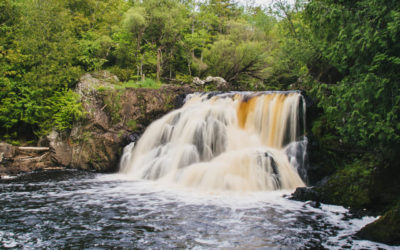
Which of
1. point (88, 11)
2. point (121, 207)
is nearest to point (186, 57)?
point (88, 11)

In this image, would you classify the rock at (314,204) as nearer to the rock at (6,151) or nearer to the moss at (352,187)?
the moss at (352,187)

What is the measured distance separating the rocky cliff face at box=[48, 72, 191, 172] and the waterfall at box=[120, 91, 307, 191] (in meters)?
0.80

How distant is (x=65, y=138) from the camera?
14602mm

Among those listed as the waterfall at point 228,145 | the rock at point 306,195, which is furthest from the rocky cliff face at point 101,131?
the rock at point 306,195

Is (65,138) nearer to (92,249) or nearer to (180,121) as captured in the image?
(180,121)

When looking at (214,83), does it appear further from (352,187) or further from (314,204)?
(314,204)

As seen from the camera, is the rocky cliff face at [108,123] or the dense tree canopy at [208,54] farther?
the rocky cliff face at [108,123]

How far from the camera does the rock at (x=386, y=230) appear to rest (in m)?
4.82

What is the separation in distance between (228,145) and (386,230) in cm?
660

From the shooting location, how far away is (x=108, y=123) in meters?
14.4

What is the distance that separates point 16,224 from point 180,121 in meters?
7.74

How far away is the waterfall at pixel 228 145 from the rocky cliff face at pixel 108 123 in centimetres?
80

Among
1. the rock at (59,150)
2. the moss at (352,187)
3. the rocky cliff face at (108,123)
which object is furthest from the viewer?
the rock at (59,150)

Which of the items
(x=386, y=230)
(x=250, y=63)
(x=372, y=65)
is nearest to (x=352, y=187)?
(x=386, y=230)
